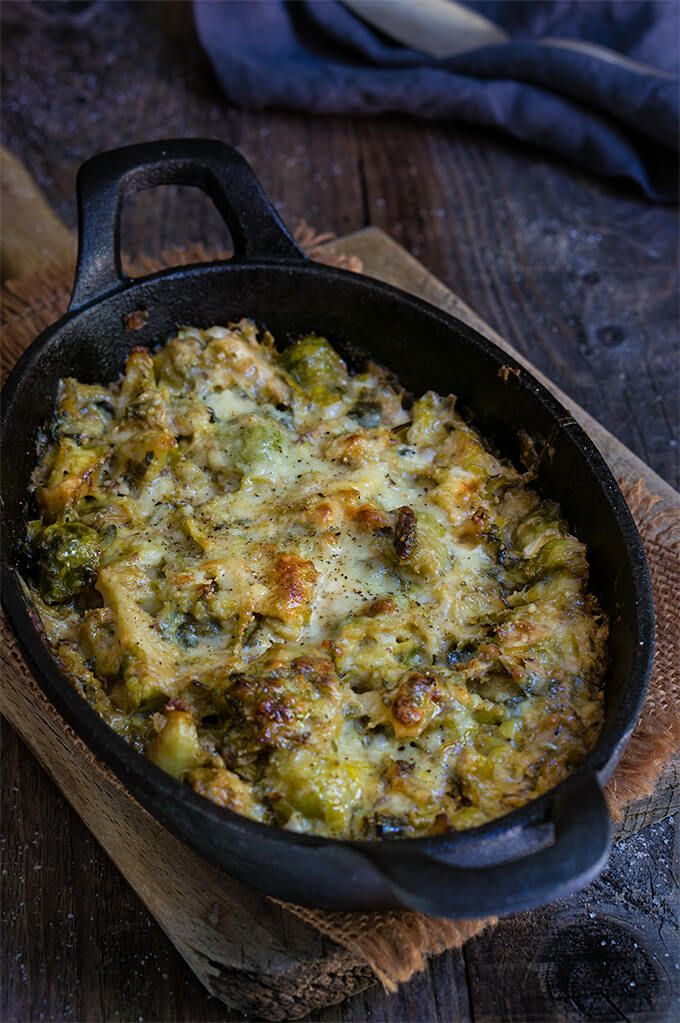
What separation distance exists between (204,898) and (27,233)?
2.78 meters

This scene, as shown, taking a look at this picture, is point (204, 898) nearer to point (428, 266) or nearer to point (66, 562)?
point (66, 562)

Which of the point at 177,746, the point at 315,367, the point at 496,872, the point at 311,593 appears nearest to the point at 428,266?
the point at 315,367

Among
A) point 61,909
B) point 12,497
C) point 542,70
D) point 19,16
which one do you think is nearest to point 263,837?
point 61,909

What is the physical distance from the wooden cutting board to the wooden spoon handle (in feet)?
5.62

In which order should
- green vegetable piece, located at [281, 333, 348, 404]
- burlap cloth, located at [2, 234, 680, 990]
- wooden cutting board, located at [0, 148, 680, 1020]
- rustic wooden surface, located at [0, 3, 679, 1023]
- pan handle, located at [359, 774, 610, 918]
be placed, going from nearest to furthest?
pan handle, located at [359, 774, 610, 918] < burlap cloth, located at [2, 234, 680, 990] < wooden cutting board, located at [0, 148, 680, 1020] < rustic wooden surface, located at [0, 3, 679, 1023] < green vegetable piece, located at [281, 333, 348, 404]

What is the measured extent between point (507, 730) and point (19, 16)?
5.20 m

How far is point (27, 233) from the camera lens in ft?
14.7

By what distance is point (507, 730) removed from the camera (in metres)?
2.68

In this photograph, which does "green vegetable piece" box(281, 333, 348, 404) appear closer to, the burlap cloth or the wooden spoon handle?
the burlap cloth

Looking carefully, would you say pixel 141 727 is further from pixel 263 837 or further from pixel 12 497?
pixel 12 497

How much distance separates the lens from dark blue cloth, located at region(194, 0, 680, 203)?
525 cm

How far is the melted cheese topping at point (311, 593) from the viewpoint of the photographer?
2584mm

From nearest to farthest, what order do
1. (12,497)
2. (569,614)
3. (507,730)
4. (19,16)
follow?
(507,730) → (569,614) → (12,497) → (19,16)

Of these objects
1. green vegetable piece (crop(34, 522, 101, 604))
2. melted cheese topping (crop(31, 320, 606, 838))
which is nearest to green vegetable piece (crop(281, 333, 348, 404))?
melted cheese topping (crop(31, 320, 606, 838))
